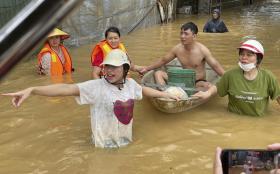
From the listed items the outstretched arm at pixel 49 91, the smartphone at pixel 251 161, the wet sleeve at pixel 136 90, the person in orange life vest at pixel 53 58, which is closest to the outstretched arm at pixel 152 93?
the wet sleeve at pixel 136 90

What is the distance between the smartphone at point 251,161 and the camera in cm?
196

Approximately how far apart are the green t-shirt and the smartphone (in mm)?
3267

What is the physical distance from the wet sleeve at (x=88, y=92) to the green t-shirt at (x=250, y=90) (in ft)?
6.17

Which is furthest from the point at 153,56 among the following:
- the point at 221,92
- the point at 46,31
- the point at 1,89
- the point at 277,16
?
the point at 277,16

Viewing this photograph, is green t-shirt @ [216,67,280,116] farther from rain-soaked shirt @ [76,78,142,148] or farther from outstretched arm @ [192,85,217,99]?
rain-soaked shirt @ [76,78,142,148]

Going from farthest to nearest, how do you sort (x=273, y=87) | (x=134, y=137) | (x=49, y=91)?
(x=273, y=87)
(x=134, y=137)
(x=49, y=91)

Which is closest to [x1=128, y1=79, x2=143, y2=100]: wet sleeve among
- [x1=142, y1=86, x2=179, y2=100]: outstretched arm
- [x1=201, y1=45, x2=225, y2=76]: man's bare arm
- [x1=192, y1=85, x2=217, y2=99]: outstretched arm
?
[x1=142, y1=86, x2=179, y2=100]: outstretched arm

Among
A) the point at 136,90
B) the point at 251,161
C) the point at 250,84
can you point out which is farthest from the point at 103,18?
the point at 251,161

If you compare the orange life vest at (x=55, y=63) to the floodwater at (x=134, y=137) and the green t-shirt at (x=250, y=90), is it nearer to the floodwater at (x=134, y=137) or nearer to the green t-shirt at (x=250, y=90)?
the floodwater at (x=134, y=137)

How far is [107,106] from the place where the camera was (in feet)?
13.9

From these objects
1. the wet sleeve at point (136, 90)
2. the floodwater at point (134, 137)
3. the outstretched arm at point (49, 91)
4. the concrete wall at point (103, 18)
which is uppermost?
the concrete wall at point (103, 18)

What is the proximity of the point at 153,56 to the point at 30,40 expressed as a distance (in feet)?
31.4

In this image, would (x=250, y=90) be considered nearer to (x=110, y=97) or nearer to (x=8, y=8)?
(x=110, y=97)

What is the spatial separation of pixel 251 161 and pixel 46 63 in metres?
5.98
